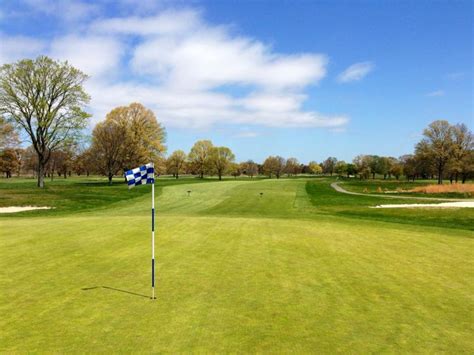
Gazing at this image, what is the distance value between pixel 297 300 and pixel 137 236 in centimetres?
1027

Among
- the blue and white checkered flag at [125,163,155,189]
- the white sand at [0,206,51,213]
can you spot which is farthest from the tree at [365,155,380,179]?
the blue and white checkered flag at [125,163,155,189]

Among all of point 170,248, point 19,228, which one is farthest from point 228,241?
point 19,228

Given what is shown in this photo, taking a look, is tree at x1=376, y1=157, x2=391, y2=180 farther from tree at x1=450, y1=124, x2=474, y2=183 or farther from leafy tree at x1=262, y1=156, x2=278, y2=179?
tree at x1=450, y1=124, x2=474, y2=183

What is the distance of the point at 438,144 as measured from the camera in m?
83.3

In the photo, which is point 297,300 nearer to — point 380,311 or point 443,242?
point 380,311

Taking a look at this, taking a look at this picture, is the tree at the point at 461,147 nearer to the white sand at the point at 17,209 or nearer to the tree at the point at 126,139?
the tree at the point at 126,139

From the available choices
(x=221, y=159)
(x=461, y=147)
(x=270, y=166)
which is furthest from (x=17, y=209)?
(x=270, y=166)

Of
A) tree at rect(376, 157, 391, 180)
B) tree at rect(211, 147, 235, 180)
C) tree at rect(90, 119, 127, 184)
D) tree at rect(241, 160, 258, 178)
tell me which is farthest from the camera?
tree at rect(241, 160, 258, 178)

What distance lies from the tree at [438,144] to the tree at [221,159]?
65055 mm

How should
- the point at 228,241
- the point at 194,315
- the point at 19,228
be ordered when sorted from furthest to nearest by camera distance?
the point at 19,228 < the point at 228,241 < the point at 194,315

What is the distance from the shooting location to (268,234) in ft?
57.7

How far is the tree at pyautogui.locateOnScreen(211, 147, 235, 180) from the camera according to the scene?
12756 centimetres

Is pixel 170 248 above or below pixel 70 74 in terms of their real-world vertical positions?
below

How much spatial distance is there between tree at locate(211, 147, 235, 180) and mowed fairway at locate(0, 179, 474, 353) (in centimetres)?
11109
